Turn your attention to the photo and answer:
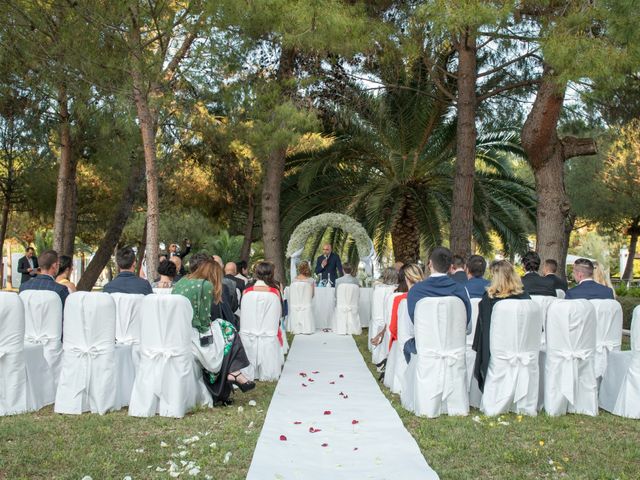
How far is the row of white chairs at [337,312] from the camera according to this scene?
44.1 feet

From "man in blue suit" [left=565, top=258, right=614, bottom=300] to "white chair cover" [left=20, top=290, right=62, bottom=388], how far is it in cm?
511

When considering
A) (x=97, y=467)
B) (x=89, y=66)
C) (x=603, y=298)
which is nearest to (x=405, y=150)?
(x=89, y=66)

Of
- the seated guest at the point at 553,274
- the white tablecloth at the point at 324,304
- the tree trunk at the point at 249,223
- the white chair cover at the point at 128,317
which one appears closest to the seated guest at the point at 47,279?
the white chair cover at the point at 128,317

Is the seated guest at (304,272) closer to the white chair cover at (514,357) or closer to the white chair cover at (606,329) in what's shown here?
the white chair cover at (606,329)

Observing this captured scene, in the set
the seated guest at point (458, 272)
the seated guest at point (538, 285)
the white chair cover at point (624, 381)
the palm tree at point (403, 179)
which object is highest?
the palm tree at point (403, 179)

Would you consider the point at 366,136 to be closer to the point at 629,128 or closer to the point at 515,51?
the point at 515,51

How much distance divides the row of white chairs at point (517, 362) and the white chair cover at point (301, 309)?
706cm

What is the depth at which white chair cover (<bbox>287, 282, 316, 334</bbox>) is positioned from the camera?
43.9 feet

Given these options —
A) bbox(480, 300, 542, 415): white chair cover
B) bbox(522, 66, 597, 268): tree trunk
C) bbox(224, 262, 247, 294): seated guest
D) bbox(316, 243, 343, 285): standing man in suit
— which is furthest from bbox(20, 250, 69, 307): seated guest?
bbox(316, 243, 343, 285): standing man in suit

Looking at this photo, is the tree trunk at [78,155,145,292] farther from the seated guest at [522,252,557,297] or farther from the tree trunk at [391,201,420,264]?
the seated guest at [522,252,557,297]

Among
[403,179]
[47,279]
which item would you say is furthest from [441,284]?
[403,179]

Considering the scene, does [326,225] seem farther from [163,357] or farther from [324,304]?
[163,357]

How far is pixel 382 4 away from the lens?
521 inches

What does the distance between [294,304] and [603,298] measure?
7008 millimetres
